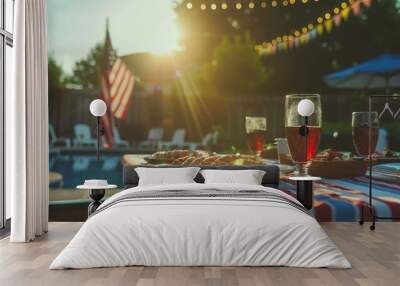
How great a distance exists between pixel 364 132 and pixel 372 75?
2.41ft

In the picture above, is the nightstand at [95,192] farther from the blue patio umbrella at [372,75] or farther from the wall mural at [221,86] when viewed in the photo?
the blue patio umbrella at [372,75]

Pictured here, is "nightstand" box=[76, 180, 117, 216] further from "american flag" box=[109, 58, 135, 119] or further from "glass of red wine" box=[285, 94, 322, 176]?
"glass of red wine" box=[285, 94, 322, 176]

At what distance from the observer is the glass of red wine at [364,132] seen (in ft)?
23.0

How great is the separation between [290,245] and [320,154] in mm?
2954

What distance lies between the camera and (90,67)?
24.2ft

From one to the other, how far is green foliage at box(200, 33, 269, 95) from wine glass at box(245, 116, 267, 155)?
362mm

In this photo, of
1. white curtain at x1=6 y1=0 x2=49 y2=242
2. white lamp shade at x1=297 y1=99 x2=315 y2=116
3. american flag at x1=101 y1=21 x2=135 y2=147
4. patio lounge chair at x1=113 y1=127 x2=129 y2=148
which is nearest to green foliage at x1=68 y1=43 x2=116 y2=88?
american flag at x1=101 y1=21 x2=135 y2=147

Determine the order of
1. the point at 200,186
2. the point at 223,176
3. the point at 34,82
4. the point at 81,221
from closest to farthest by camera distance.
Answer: the point at 200,186, the point at 34,82, the point at 223,176, the point at 81,221

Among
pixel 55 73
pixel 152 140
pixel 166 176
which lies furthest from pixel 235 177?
pixel 55 73

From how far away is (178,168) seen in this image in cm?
662

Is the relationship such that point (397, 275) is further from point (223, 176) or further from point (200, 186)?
point (223, 176)

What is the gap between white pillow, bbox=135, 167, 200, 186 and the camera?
6441 millimetres

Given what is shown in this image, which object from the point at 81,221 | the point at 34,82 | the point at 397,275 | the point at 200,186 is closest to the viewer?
the point at 397,275

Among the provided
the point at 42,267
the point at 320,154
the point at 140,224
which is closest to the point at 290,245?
the point at 140,224
